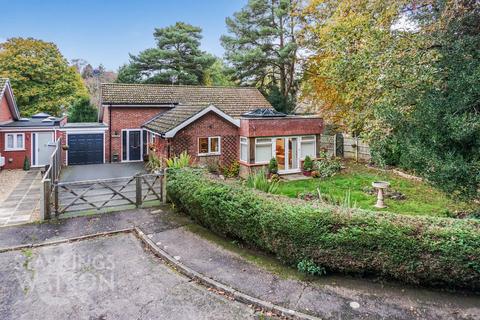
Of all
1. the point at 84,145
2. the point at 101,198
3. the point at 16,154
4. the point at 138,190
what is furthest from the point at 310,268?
the point at 16,154

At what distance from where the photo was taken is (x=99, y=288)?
5.82 meters

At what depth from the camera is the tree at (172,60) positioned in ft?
109

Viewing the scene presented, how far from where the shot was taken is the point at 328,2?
2006 cm

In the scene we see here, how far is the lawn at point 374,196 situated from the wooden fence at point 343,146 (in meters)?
2.77

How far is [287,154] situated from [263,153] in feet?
4.98

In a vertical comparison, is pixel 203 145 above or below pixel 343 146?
below

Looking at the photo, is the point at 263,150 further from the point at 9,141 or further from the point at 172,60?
the point at 172,60

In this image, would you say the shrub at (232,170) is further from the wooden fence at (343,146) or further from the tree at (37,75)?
the tree at (37,75)

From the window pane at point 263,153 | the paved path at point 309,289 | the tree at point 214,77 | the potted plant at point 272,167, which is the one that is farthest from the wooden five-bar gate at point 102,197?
the tree at point 214,77

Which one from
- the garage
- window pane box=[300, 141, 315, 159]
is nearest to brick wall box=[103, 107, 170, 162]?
the garage

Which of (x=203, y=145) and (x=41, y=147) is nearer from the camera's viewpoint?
(x=203, y=145)

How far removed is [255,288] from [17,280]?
4.60 m

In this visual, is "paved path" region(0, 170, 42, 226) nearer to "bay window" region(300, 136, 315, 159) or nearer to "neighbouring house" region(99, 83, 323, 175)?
"neighbouring house" region(99, 83, 323, 175)

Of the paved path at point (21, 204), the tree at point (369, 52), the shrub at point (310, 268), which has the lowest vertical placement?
the shrub at point (310, 268)
